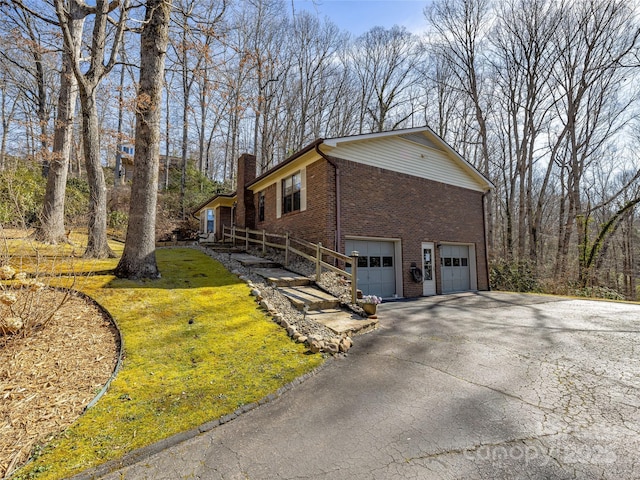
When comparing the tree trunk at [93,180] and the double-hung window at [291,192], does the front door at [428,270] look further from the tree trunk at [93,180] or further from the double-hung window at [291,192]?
Answer: the tree trunk at [93,180]

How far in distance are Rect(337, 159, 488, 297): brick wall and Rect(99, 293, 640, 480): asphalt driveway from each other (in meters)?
5.43

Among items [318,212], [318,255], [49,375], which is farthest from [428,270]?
[49,375]

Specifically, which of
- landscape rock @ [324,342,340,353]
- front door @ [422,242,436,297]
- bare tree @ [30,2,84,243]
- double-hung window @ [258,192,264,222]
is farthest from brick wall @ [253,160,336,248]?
bare tree @ [30,2,84,243]

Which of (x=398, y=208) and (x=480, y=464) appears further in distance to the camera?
(x=398, y=208)

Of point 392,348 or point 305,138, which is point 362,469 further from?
point 305,138

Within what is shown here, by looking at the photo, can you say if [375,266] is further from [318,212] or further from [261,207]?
[261,207]

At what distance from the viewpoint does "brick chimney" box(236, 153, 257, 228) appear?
592 inches

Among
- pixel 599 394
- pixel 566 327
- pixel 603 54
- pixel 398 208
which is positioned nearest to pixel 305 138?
pixel 398 208

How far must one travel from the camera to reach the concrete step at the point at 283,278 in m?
8.05

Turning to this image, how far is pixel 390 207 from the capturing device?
1094 centimetres

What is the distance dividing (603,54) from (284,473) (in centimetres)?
2391

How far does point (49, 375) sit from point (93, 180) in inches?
282

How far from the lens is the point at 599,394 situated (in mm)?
3572

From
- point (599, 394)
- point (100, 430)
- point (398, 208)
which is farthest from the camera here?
point (398, 208)
